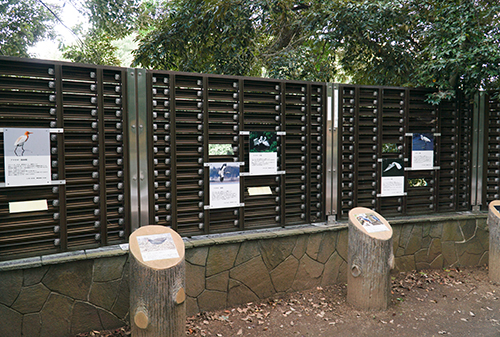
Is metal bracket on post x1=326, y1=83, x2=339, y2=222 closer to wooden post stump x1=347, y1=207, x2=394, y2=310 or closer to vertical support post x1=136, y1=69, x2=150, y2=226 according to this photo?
wooden post stump x1=347, y1=207, x2=394, y2=310

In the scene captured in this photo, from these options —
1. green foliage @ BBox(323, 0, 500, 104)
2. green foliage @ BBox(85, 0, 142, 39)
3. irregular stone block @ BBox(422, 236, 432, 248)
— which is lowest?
irregular stone block @ BBox(422, 236, 432, 248)

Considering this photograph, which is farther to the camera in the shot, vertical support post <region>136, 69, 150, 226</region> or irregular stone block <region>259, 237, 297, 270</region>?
irregular stone block <region>259, 237, 297, 270</region>

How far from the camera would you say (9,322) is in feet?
11.7

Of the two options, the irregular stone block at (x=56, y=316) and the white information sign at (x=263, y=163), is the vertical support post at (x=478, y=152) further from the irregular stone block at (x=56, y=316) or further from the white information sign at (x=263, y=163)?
the irregular stone block at (x=56, y=316)

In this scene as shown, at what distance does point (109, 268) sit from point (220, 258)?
1.30 metres

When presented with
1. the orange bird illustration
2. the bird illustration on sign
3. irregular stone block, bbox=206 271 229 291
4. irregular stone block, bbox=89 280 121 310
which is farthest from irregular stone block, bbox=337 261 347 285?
the orange bird illustration

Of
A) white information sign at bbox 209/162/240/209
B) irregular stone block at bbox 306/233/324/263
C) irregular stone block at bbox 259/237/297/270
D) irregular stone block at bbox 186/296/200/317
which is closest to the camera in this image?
irregular stone block at bbox 186/296/200/317

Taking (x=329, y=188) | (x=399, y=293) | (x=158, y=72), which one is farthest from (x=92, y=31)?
(x=399, y=293)

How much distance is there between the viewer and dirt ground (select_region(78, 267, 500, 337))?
167 inches

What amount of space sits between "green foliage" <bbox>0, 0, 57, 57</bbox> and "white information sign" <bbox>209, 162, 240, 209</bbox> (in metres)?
8.05

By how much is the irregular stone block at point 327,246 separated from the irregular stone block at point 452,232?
219cm

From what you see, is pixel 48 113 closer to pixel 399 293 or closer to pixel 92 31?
pixel 399 293

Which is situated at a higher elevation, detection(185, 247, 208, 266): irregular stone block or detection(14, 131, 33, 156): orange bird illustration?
detection(14, 131, 33, 156): orange bird illustration

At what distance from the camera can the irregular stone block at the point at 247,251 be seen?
4750 mm
